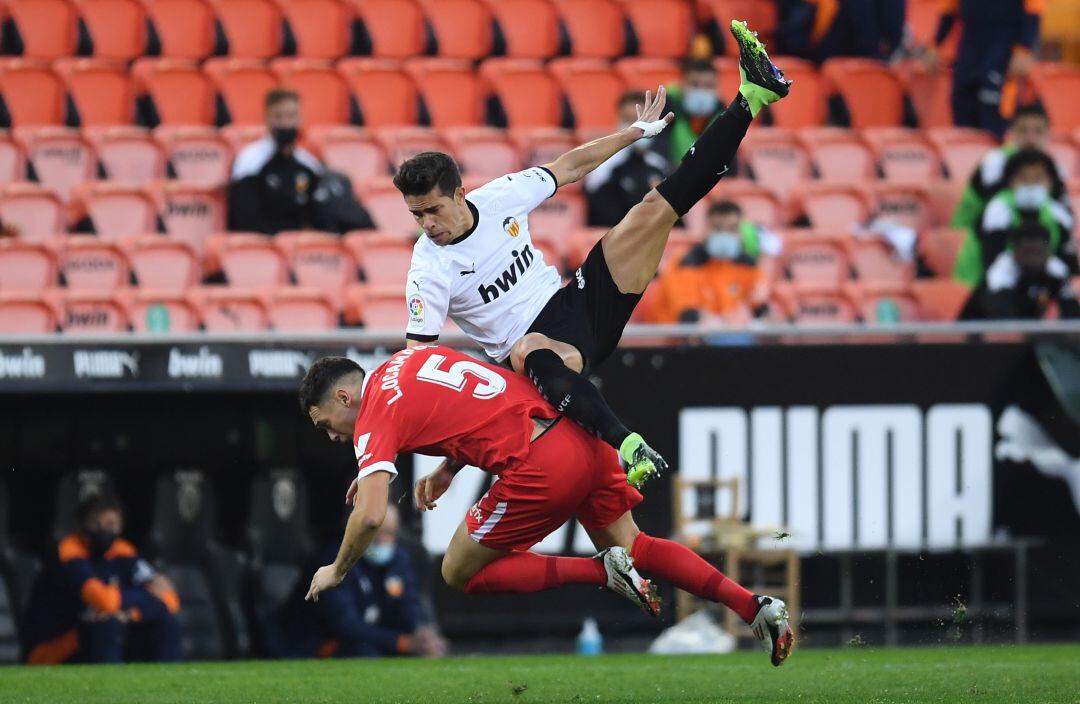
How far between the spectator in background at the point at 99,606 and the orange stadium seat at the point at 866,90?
6784 mm

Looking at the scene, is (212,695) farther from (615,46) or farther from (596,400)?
(615,46)

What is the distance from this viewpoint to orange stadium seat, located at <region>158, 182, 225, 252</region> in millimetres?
11852

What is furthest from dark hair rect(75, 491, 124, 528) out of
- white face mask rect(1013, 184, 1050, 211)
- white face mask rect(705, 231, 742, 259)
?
white face mask rect(1013, 184, 1050, 211)

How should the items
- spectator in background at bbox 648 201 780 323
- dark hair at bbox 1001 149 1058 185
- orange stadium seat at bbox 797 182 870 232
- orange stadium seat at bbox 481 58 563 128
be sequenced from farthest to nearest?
orange stadium seat at bbox 481 58 563 128 → orange stadium seat at bbox 797 182 870 232 → dark hair at bbox 1001 149 1058 185 → spectator in background at bbox 648 201 780 323

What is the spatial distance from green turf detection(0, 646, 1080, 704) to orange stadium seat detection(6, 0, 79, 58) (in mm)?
5857

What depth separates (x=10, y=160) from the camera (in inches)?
482

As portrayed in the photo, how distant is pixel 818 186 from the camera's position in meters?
12.6

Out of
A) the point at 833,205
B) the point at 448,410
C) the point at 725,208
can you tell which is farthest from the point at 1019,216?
the point at 448,410

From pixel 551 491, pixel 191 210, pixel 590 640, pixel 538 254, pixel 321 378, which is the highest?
pixel 191 210

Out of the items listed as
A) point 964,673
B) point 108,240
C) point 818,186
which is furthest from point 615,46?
point 964,673

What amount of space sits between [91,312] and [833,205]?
5.18 m

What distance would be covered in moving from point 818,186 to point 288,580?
4.78 m

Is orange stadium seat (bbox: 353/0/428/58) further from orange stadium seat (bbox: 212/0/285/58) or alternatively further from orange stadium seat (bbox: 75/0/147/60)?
orange stadium seat (bbox: 75/0/147/60)

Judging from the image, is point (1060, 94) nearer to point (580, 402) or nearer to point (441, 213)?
point (441, 213)
